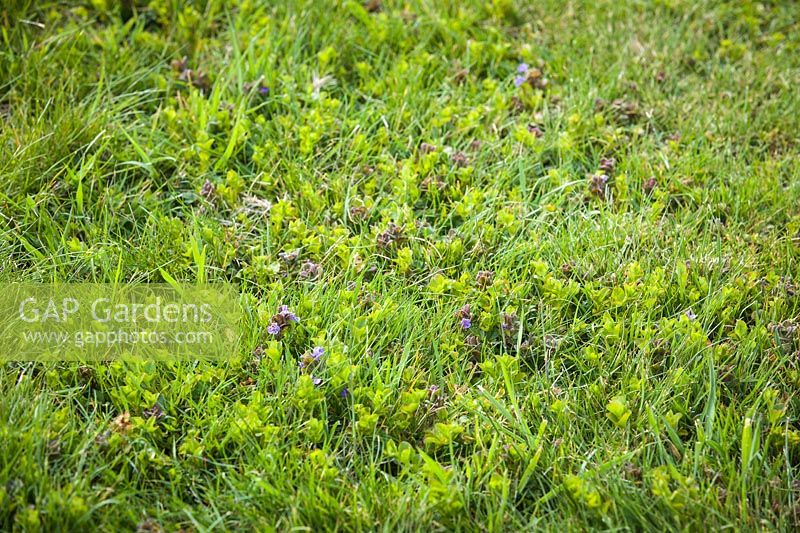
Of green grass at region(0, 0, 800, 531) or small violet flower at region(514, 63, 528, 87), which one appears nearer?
green grass at region(0, 0, 800, 531)

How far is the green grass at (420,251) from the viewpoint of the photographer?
2.47 metres

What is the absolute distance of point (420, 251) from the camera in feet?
10.7

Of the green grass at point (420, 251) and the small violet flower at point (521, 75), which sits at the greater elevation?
the small violet flower at point (521, 75)

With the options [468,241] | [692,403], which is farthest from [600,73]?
[692,403]

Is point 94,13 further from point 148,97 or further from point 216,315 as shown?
point 216,315

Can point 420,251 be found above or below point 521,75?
below

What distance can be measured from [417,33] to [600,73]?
→ 99 cm

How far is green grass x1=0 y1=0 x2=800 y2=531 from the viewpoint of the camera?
2.47 meters

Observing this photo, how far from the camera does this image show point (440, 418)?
2686mm

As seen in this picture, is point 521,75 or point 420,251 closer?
point 420,251

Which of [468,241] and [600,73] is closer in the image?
[468,241]

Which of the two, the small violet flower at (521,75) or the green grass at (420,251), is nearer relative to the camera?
the green grass at (420,251)

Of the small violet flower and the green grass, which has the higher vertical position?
the small violet flower

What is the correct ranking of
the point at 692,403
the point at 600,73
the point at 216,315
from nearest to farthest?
Result: the point at 692,403 → the point at 216,315 → the point at 600,73
